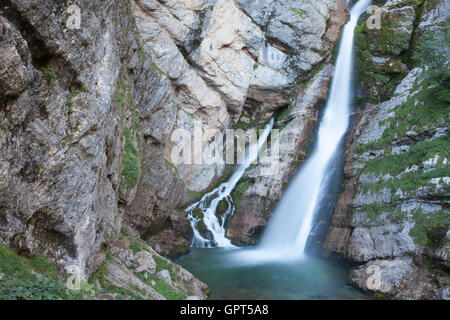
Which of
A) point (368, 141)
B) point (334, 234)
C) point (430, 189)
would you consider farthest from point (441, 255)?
point (368, 141)

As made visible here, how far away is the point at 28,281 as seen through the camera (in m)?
5.08

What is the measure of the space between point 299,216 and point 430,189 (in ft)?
21.8

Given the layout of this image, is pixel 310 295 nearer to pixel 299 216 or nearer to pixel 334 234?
pixel 334 234

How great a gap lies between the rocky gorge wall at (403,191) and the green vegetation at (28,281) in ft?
34.5

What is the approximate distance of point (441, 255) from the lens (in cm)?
1084

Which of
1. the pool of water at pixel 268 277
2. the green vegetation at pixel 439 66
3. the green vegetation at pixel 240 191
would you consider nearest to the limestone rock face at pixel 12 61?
the pool of water at pixel 268 277

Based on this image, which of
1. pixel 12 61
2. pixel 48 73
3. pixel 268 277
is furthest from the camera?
pixel 268 277

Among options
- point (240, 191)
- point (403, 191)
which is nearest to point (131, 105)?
point (240, 191)

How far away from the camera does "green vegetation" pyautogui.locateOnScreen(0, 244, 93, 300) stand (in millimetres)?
4629

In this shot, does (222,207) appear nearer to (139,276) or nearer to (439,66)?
(139,276)

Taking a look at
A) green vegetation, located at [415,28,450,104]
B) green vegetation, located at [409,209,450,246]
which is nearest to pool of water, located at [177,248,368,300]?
green vegetation, located at [409,209,450,246]

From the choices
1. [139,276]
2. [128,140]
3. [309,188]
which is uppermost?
[128,140]

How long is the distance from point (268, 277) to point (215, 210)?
22.8 ft

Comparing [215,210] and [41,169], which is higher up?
[41,169]
